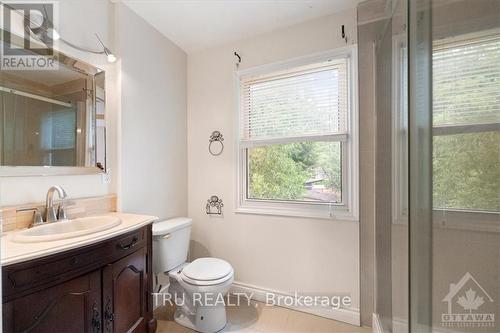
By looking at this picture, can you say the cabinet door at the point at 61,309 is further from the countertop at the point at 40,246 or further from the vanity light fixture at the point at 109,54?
the vanity light fixture at the point at 109,54

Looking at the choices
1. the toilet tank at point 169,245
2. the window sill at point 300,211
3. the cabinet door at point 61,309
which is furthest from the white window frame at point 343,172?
the cabinet door at point 61,309

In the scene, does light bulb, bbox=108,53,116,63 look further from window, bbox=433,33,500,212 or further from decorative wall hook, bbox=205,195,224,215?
window, bbox=433,33,500,212

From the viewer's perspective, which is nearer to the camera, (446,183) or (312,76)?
(446,183)

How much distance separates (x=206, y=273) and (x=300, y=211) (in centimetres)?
87

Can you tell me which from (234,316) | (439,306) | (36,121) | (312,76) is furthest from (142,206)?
(439,306)

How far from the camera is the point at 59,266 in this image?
0.98 metres

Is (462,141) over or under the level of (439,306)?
over

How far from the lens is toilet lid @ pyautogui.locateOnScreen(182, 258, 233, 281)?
1627 millimetres

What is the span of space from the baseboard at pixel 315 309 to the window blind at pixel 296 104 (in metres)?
1.30

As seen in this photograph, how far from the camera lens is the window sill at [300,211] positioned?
1.82m

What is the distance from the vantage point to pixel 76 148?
1.53 meters

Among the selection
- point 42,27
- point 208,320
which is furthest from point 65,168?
point 208,320

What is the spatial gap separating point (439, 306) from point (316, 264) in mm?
1130

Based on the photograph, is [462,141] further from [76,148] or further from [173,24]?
[173,24]
